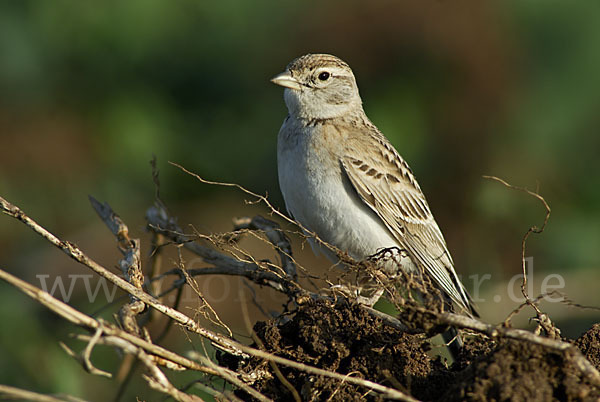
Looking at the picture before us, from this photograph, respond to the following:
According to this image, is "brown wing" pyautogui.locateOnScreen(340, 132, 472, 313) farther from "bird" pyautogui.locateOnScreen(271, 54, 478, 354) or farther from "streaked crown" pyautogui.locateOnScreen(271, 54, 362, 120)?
"streaked crown" pyautogui.locateOnScreen(271, 54, 362, 120)

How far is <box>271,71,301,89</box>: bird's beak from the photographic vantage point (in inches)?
206

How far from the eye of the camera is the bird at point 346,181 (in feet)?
15.9

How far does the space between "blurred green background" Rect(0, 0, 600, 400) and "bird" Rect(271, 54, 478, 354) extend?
2.00m

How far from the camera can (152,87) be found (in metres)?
Result: 8.74

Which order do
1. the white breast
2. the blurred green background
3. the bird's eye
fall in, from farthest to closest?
the blurred green background → the bird's eye → the white breast

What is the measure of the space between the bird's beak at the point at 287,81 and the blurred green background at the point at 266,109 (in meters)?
2.45

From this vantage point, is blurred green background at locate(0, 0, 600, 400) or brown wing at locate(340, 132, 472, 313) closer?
brown wing at locate(340, 132, 472, 313)

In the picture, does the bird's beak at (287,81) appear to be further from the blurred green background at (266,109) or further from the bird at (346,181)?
the blurred green background at (266,109)

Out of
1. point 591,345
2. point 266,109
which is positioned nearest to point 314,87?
point 591,345

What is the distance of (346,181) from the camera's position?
4965 mm

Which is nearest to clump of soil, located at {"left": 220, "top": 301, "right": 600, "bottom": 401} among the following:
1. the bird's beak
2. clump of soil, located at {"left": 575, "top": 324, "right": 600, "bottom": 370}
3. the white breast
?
clump of soil, located at {"left": 575, "top": 324, "right": 600, "bottom": 370}

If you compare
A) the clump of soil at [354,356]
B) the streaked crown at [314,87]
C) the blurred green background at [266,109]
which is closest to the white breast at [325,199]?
the streaked crown at [314,87]

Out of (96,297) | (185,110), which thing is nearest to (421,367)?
(96,297)

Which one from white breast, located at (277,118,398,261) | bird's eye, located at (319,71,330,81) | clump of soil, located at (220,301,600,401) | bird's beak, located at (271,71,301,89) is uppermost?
bird's eye, located at (319,71,330,81)
